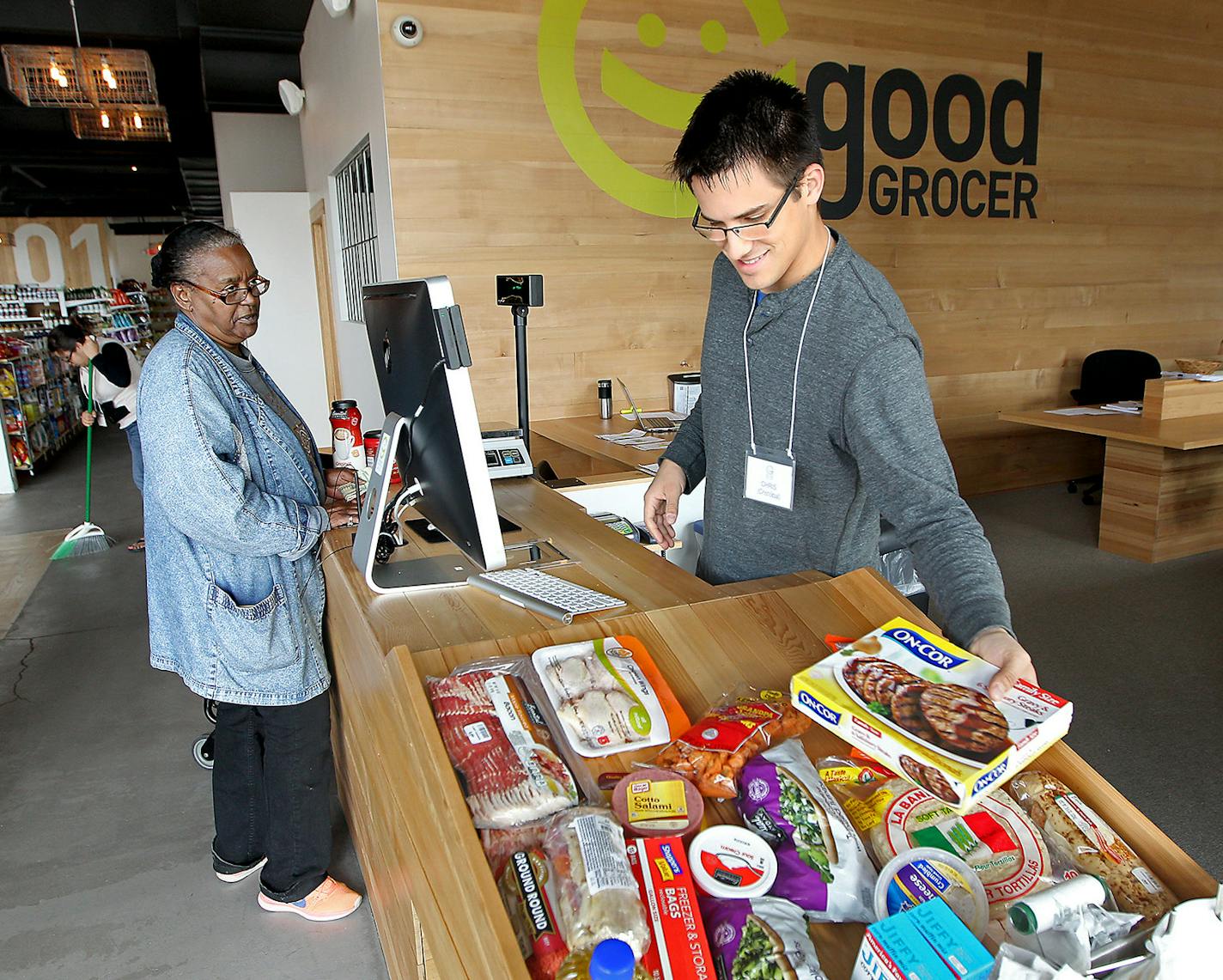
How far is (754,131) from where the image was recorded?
48.1 inches

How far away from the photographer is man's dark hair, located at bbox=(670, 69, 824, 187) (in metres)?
1.22

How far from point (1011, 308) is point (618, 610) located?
4810mm

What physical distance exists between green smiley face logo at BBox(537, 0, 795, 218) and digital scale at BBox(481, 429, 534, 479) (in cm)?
200

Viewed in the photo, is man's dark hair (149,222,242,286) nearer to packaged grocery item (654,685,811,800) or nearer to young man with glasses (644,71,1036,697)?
young man with glasses (644,71,1036,697)

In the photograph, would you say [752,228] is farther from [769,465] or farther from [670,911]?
[670,911]

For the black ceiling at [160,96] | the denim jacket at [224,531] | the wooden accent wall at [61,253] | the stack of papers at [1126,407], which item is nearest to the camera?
the denim jacket at [224,531]

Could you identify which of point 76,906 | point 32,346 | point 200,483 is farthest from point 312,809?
point 32,346

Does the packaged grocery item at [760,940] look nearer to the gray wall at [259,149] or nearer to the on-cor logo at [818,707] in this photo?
the on-cor logo at [818,707]

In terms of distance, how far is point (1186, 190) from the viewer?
18.7ft

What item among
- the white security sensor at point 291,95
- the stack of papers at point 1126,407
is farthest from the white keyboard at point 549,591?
the white security sensor at point 291,95

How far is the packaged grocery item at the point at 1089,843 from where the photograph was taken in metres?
0.80

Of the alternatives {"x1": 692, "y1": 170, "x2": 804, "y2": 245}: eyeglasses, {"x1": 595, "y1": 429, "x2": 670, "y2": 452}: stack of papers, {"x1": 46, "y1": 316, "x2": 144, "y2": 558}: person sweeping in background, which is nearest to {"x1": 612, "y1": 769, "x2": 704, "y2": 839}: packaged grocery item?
{"x1": 692, "y1": 170, "x2": 804, "y2": 245}: eyeglasses

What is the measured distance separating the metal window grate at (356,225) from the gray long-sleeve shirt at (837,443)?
8.73ft

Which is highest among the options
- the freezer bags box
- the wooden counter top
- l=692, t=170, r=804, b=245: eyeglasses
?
l=692, t=170, r=804, b=245: eyeglasses
